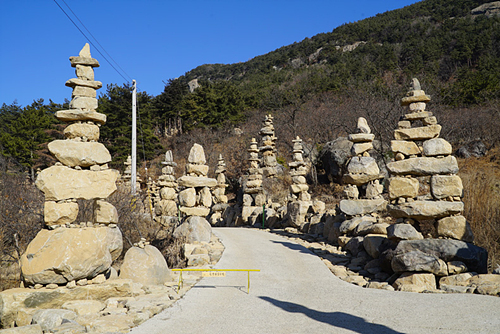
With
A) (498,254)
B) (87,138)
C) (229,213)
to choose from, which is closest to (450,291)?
(498,254)

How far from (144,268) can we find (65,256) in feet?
4.53

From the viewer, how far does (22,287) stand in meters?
5.46

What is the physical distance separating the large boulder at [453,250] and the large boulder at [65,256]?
206 inches

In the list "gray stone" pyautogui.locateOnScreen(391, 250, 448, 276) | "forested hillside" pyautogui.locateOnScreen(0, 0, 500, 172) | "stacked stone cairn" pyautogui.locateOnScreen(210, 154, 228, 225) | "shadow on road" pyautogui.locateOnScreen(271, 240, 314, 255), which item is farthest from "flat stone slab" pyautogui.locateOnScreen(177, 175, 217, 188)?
"forested hillside" pyautogui.locateOnScreen(0, 0, 500, 172)

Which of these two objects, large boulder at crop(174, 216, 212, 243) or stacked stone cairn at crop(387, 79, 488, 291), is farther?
large boulder at crop(174, 216, 212, 243)

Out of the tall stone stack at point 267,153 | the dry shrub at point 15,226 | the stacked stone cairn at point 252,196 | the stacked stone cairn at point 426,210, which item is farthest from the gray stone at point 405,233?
the tall stone stack at point 267,153

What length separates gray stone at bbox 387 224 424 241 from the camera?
6742 millimetres

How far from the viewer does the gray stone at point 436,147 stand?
716cm

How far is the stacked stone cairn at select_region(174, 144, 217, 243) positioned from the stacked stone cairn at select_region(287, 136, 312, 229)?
12.9 ft

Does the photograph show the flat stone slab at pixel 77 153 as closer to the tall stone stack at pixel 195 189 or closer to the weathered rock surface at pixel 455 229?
the tall stone stack at pixel 195 189

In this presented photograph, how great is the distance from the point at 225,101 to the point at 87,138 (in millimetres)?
31911

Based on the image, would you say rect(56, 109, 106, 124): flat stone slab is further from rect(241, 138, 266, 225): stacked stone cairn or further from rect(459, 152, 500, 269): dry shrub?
rect(241, 138, 266, 225): stacked stone cairn

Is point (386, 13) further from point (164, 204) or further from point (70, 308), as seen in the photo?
point (70, 308)

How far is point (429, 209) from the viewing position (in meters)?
6.82
